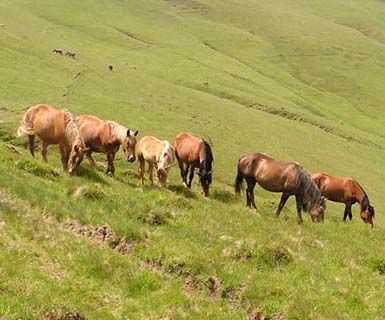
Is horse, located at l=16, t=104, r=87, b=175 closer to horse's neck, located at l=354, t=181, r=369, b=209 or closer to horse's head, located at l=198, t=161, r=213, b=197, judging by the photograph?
horse's head, located at l=198, t=161, r=213, b=197

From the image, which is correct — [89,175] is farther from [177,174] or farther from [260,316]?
[177,174]

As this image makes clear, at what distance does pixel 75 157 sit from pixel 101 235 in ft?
18.2

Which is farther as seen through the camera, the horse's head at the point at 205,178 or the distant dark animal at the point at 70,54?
the distant dark animal at the point at 70,54

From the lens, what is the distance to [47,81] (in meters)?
43.8

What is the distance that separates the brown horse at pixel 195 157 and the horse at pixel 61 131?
605 cm

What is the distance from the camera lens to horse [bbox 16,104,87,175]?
59.5 ft

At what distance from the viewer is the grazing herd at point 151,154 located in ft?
63.0

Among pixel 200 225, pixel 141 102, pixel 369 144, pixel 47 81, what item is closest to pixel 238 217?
pixel 200 225

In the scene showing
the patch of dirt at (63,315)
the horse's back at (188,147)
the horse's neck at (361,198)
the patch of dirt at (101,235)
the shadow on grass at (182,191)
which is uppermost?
the patch of dirt at (63,315)

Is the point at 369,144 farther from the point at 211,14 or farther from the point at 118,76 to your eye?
the point at 211,14

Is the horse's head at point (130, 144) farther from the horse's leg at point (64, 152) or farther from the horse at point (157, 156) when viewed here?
the horse's leg at point (64, 152)

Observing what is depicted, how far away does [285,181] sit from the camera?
2067 cm

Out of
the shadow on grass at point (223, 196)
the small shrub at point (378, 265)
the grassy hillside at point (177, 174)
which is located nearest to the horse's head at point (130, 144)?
the grassy hillside at point (177, 174)

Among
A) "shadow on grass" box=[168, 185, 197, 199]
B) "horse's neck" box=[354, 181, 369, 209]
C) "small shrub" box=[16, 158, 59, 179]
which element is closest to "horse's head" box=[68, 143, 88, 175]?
"small shrub" box=[16, 158, 59, 179]
